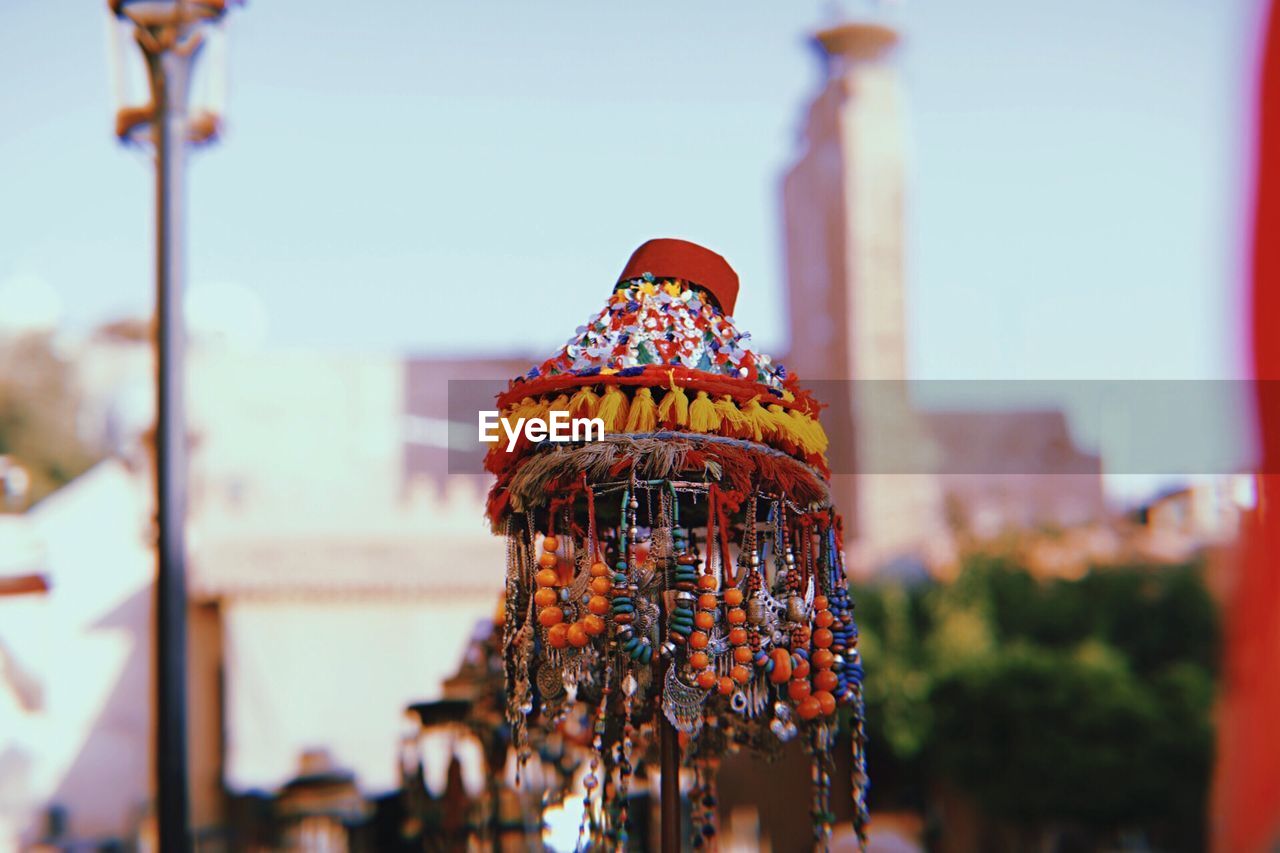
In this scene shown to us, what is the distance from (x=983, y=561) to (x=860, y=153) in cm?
958

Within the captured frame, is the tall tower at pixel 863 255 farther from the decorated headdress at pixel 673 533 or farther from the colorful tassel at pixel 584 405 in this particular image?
the colorful tassel at pixel 584 405

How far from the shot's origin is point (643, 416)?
3.18m

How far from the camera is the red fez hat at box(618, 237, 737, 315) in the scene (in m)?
3.45

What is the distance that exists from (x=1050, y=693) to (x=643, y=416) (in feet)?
45.2

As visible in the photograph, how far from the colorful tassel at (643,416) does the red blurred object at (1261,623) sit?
6.35ft

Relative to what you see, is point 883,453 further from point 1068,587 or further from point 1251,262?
point 1251,262

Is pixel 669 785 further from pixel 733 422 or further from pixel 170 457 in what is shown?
pixel 170 457

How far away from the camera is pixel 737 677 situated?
10.3 ft

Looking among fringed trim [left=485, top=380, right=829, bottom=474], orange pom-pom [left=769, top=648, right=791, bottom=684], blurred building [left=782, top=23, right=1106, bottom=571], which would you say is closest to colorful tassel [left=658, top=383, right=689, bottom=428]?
fringed trim [left=485, top=380, right=829, bottom=474]

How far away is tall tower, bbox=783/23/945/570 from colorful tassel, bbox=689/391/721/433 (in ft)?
69.9

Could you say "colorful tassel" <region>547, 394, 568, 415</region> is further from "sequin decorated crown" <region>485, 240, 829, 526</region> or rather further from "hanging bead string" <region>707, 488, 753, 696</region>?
→ "hanging bead string" <region>707, 488, 753, 696</region>

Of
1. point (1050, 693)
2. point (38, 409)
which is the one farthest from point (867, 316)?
point (38, 409)

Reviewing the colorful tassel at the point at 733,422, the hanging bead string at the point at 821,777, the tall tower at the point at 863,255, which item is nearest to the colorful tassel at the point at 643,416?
the colorful tassel at the point at 733,422

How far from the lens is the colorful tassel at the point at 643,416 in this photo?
318 centimetres
